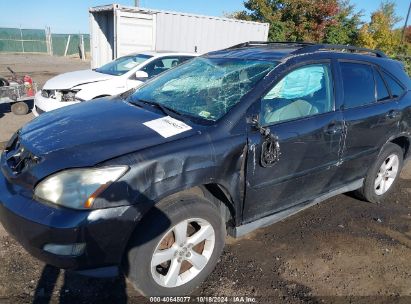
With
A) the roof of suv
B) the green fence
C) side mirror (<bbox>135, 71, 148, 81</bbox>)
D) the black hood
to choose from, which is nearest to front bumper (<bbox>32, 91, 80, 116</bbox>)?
side mirror (<bbox>135, 71, 148, 81</bbox>)

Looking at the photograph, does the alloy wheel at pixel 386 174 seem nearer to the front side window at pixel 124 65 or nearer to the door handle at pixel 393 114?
the door handle at pixel 393 114

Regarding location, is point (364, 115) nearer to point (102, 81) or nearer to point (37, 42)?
point (102, 81)

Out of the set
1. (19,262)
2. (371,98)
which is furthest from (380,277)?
(19,262)

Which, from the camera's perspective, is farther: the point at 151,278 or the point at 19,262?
the point at 19,262

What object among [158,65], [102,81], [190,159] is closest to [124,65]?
[158,65]

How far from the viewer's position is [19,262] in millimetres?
2959

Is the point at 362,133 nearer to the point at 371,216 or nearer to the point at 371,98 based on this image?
the point at 371,98

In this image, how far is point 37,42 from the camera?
31703 mm

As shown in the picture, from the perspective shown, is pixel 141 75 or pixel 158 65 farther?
pixel 158 65

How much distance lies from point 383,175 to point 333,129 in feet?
4.92

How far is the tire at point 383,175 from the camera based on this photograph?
4.10m

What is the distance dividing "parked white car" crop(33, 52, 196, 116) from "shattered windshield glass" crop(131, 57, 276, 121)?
2.56 meters

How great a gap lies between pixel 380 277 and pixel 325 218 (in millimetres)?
1019

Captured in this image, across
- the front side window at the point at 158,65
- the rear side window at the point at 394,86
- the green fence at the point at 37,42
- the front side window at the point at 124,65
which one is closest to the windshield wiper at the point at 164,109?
the rear side window at the point at 394,86
